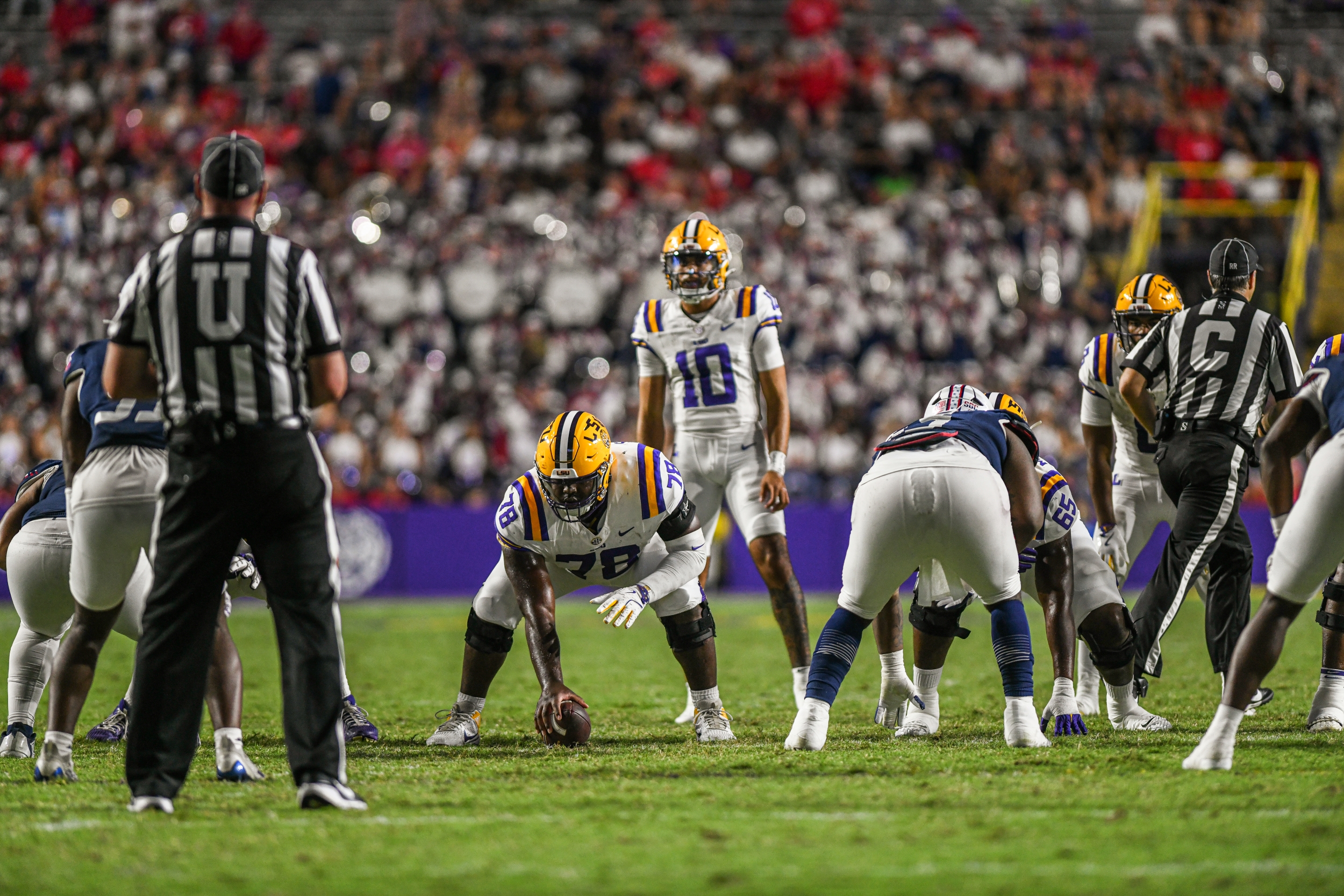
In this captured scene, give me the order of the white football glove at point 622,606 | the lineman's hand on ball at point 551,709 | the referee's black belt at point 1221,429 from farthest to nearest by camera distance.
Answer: the referee's black belt at point 1221,429 → the lineman's hand on ball at point 551,709 → the white football glove at point 622,606

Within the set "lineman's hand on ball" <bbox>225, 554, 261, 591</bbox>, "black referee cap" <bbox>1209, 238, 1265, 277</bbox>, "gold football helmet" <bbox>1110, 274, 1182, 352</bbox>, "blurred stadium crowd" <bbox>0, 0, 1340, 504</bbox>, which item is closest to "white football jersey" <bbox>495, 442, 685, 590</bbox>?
"lineman's hand on ball" <bbox>225, 554, 261, 591</bbox>

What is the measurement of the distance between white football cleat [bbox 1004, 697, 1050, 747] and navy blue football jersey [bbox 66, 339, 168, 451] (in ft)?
11.9

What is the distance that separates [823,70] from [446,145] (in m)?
5.94

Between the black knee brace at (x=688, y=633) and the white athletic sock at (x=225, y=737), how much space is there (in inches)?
82.8

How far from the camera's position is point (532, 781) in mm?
5453

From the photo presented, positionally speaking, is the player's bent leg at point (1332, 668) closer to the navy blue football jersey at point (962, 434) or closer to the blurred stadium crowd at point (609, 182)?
the navy blue football jersey at point (962, 434)

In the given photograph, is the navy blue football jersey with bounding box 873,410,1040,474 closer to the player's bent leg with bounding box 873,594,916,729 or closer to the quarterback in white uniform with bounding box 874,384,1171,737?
the quarterback in white uniform with bounding box 874,384,1171,737

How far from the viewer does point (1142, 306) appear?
7879 mm

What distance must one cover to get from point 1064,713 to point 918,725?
67 centimetres

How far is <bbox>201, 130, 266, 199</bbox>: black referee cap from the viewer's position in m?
4.85

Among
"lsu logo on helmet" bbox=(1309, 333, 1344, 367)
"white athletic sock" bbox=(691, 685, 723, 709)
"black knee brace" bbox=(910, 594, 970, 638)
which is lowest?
"white athletic sock" bbox=(691, 685, 723, 709)

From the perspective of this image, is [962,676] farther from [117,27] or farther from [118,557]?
[117,27]

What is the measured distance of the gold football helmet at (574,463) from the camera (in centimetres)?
643

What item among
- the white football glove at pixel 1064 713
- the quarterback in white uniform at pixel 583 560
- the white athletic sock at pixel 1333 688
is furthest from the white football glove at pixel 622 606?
the white athletic sock at pixel 1333 688
